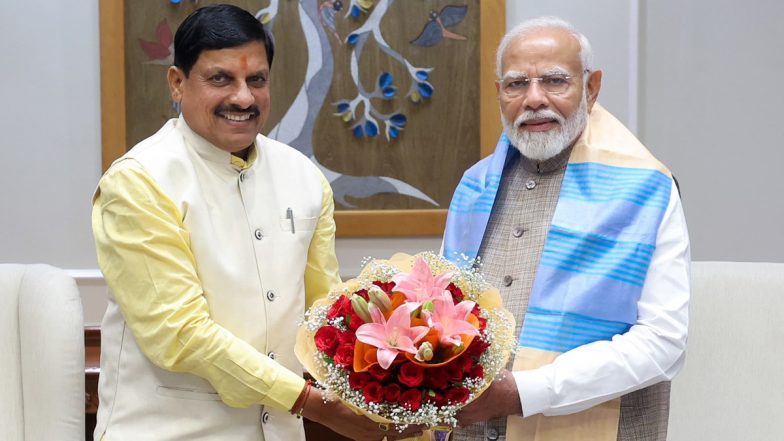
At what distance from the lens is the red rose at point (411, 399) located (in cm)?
188

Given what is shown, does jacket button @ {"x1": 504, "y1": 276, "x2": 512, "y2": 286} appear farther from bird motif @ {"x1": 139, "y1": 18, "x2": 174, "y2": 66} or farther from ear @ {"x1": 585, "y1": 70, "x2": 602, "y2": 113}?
bird motif @ {"x1": 139, "y1": 18, "x2": 174, "y2": 66}

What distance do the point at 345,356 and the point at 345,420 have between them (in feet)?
0.89

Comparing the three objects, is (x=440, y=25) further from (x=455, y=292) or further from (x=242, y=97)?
(x=455, y=292)

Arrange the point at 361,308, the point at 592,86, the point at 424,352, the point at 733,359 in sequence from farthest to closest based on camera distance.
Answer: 1. the point at 733,359
2. the point at 592,86
3. the point at 361,308
4. the point at 424,352

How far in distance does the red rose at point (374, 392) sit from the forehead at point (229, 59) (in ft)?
2.81

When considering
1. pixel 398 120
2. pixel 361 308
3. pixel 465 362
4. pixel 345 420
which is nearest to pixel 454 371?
pixel 465 362

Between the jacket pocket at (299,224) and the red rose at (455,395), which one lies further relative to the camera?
the jacket pocket at (299,224)

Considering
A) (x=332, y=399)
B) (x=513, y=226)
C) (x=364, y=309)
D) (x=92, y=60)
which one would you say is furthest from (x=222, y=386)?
(x=92, y=60)

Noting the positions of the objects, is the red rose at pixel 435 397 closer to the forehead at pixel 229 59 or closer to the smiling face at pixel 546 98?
the smiling face at pixel 546 98

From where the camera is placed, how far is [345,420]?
84.4 inches

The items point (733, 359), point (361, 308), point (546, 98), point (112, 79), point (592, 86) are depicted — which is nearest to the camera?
point (361, 308)

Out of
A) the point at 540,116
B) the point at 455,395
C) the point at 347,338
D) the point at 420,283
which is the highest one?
the point at 540,116

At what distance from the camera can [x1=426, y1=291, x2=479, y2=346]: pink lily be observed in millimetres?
1899

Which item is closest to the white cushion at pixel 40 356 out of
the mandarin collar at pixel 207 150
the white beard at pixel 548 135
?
the mandarin collar at pixel 207 150
